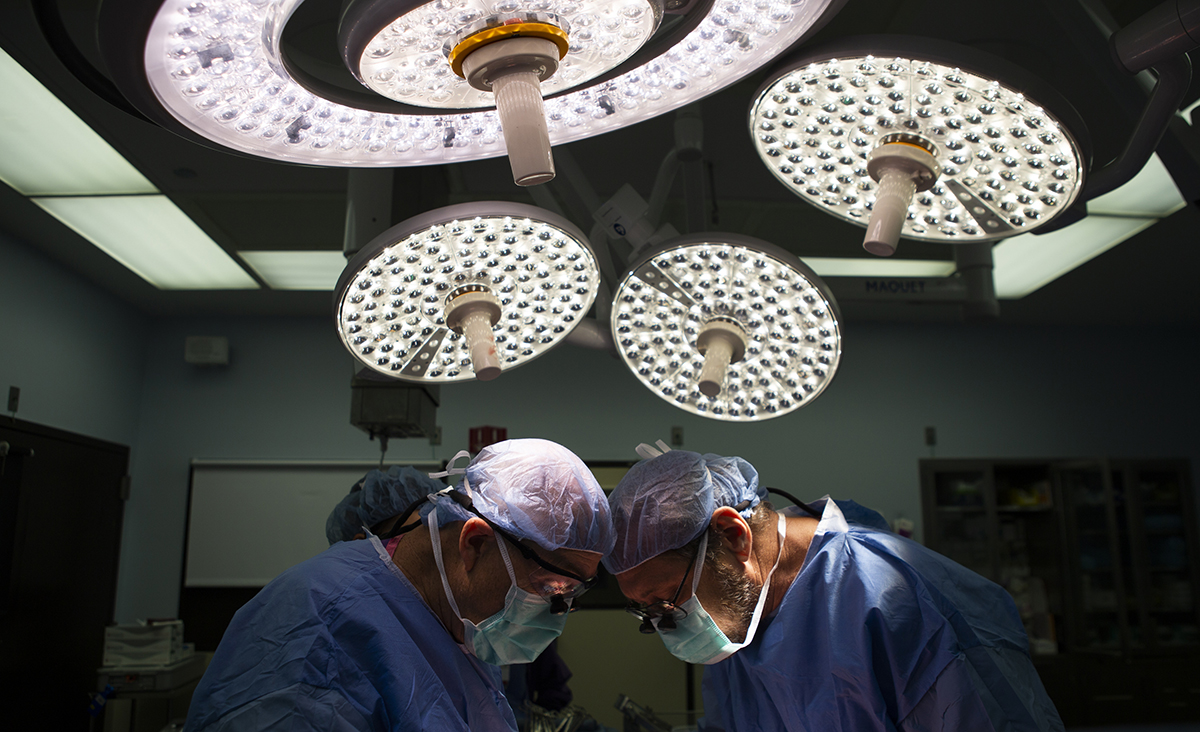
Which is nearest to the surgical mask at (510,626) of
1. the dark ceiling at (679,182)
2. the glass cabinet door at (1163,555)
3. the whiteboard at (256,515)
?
the dark ceiling at (679,182)

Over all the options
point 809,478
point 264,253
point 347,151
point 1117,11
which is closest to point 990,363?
point 809,478

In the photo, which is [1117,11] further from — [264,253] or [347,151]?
[264,253]

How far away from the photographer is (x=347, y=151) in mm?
824

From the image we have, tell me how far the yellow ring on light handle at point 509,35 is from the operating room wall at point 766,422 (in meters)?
4.41

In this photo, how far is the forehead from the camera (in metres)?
1.68

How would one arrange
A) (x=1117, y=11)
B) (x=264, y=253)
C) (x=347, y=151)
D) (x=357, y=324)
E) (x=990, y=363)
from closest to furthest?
1. (x=347, y=151)
2. (x=357, y=324)
3. (x=1117, y=11)
4. (x=264, y=253)
5. (x=990, y=363)

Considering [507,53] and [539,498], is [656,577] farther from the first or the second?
[507,53]

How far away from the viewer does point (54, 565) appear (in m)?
4.08

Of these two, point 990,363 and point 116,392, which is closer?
point 116,392

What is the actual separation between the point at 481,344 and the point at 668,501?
71 centimetres

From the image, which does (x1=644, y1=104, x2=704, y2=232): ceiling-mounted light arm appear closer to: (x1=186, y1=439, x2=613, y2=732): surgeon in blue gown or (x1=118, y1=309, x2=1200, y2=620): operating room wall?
(x1=186, y1=439, x2=613, y2=732): surgeon in blue gown

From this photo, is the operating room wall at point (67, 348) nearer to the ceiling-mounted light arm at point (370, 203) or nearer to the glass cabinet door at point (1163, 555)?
the ceiling-mounted light arm at point (370, 203)

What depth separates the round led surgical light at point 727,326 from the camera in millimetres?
1158

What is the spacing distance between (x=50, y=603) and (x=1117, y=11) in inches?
200
